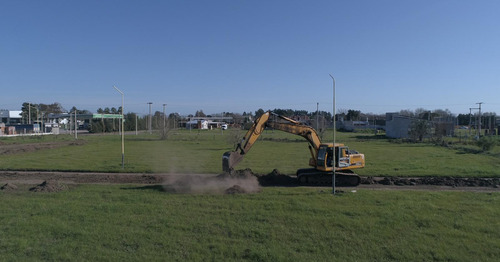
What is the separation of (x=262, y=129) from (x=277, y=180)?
3.28m

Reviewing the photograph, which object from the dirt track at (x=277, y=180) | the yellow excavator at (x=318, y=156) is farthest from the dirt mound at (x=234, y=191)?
the yellow excavator at (x=318, y=156)

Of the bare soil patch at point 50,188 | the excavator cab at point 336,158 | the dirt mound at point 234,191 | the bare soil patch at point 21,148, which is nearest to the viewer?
the dirt mound at point 234,191

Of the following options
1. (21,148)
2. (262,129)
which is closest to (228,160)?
(262,129)

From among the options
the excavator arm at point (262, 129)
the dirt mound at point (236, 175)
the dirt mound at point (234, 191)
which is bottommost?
the dirt mound at point (234, 191)

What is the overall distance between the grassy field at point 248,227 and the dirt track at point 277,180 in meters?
3.92

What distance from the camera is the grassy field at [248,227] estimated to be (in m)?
8.48

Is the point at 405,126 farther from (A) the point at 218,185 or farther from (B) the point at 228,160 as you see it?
(A) the point at 218,185

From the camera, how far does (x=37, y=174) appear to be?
2203 centimetres

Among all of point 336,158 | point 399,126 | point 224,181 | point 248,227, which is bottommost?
point 248,227

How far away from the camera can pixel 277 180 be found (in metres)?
20.0

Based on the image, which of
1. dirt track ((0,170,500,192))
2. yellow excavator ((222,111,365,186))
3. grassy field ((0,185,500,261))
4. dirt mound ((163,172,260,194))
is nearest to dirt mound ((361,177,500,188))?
dirt track ((0,170,500,192))

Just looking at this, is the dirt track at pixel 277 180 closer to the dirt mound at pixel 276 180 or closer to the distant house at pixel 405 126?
the dirt mound at pixel 276 180

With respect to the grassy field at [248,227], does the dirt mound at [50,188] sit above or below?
above

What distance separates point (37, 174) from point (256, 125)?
1500 cm
